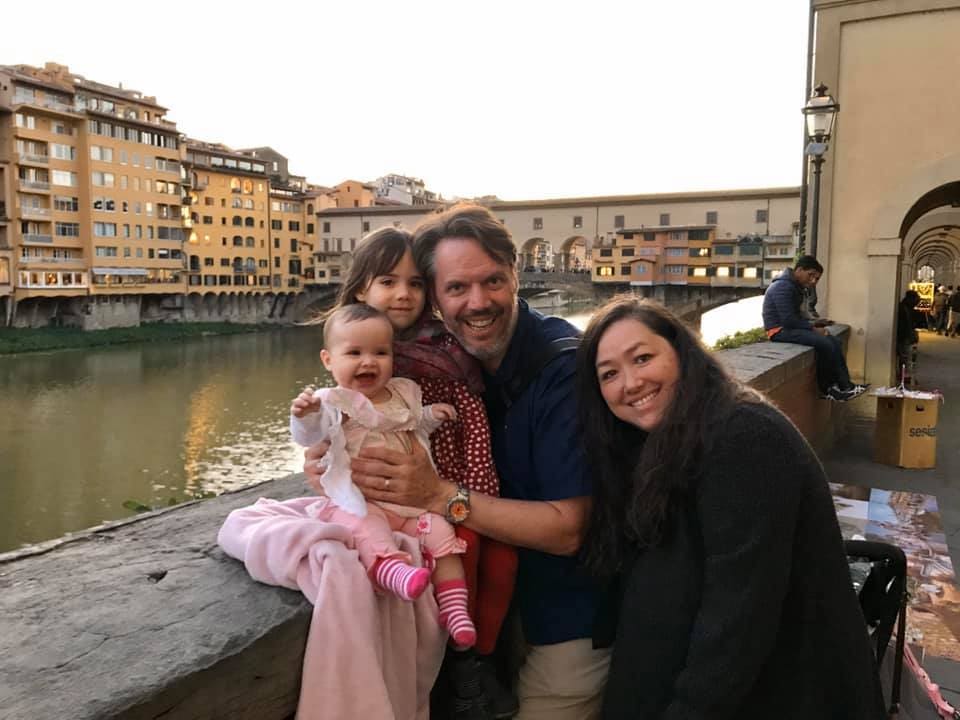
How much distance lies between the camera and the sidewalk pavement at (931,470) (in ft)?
8.18

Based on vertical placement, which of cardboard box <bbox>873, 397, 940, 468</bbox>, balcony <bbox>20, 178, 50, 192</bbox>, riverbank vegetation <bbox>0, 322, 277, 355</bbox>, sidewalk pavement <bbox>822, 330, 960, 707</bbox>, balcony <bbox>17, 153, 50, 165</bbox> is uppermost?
balcony <bbox>17, 153, 50, 165</bbox>

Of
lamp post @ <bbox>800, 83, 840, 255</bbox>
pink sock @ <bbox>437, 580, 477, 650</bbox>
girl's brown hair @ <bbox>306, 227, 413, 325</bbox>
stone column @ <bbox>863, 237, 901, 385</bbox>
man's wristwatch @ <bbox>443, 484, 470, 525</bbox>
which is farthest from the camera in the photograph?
stone column @ <bbox>863, 237, 901, 385</bbox>

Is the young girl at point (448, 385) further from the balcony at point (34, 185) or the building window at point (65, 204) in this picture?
the building window at point (65, 204)

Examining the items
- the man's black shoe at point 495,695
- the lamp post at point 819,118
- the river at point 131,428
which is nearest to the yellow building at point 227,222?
the river at point 131,428

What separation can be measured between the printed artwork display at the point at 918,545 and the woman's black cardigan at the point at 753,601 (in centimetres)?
111

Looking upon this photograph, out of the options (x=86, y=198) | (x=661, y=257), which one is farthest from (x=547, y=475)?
(x=661, y=257)

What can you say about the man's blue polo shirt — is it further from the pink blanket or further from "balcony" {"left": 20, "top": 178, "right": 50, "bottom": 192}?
"balcony" {"left": 20, "top": 178, "right": 50, "bottom": 192}

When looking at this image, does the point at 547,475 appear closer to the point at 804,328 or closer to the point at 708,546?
the point at 708,546

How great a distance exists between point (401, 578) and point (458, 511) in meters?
0.23

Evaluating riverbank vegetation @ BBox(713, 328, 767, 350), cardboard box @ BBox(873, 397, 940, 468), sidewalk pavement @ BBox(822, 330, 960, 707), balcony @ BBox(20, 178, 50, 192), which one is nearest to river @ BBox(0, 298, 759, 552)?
sidewalk pavement @ BBox(822, 330, 960, 707)

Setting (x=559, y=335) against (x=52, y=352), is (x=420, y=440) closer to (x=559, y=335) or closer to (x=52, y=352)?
(x=559, y=335)

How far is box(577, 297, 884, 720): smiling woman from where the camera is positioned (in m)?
1.19

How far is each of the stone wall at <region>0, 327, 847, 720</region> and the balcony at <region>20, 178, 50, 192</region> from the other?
36100 millimetres

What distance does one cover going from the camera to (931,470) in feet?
16.4
